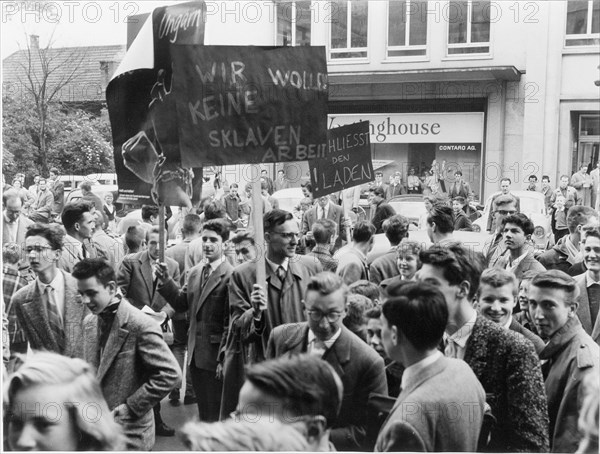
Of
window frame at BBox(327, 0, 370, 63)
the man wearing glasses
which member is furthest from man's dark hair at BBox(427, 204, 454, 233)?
window frame at BBox(327, 0, 370, 63)

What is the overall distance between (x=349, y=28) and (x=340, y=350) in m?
2.58

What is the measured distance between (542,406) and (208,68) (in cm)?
255

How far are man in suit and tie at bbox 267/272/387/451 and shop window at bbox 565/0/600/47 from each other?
227 centimetres

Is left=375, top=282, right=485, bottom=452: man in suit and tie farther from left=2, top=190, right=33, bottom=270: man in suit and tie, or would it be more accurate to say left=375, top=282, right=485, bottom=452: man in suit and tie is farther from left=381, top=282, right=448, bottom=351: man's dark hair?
left=2, top=190, right=33, bottom=270: man in suit and tie

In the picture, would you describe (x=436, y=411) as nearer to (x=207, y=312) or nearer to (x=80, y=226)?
(x=207, y=312)

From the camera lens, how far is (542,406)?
3516 mm

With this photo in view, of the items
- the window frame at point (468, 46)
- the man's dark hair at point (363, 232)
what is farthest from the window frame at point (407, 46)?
the man's dark hair at point (363, 232)

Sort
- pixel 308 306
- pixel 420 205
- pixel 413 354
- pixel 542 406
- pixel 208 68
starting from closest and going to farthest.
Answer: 1. pixel 413 354
2. pixel 542 406
3. pixel 308 306
4. pixel 208 68
5. pixel 420 205

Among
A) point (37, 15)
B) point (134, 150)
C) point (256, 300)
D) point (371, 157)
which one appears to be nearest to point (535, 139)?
point (371, 157)

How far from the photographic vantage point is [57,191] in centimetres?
622

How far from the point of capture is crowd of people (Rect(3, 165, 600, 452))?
3.12 metres

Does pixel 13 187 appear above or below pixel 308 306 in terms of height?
above

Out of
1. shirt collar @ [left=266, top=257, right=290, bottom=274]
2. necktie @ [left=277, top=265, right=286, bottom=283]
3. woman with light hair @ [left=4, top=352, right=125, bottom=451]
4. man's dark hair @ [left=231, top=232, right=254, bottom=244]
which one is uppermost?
man's dark hair @ [left=231, top=232, right=254, bottom=244]

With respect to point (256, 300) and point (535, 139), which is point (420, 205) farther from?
point (256, 300)
